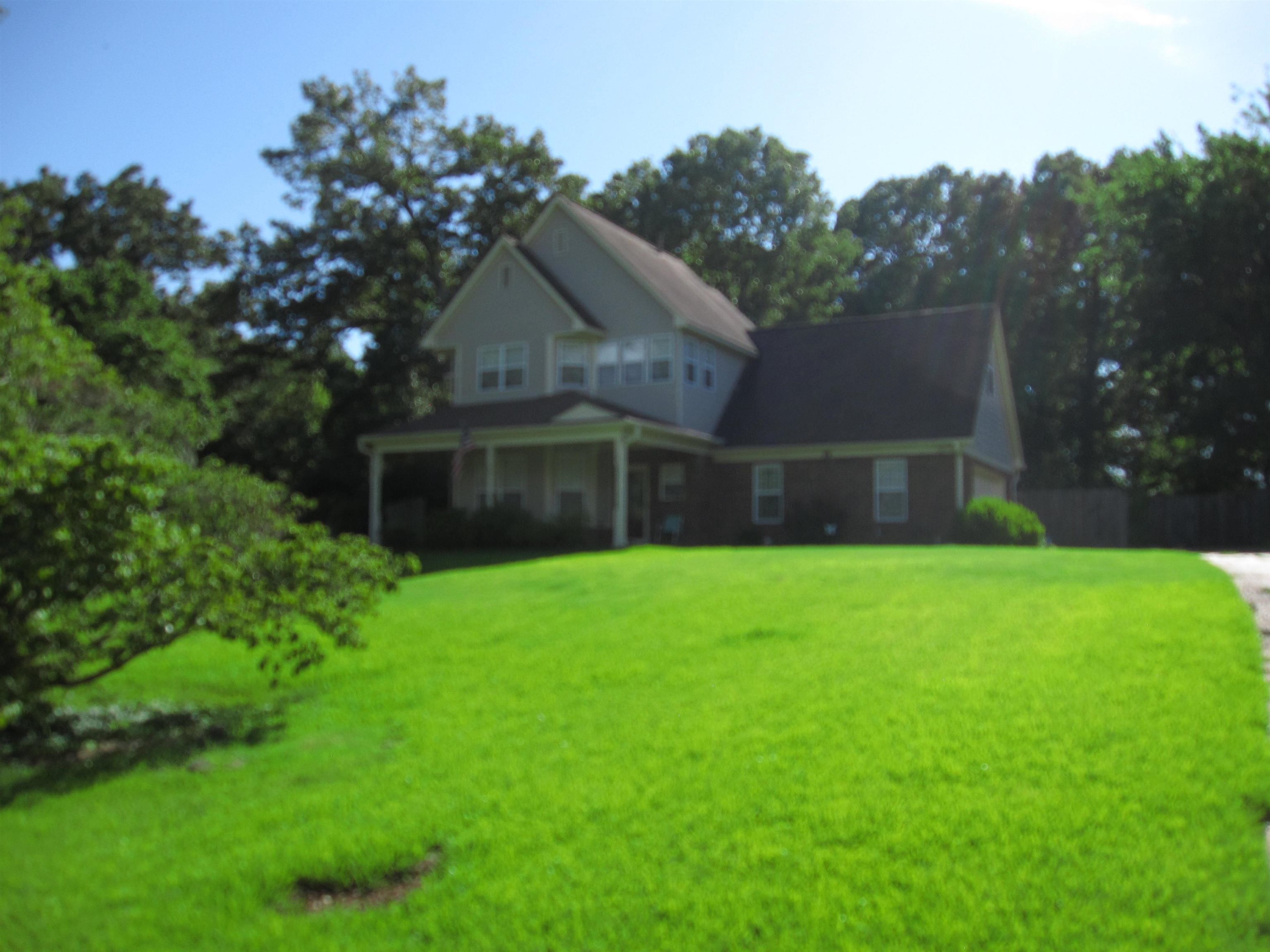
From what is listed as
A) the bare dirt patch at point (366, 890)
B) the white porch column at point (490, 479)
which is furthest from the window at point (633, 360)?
the bare dirt patch at point (366, 890)

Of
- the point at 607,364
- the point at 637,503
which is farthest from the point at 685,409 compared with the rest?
the point at 637,503

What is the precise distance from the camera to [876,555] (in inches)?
603

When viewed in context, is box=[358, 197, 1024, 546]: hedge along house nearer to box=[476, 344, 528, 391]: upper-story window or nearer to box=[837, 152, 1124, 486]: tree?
box=[476, 344, 528, 391]: upper-story window

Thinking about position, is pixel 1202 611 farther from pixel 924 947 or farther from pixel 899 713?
pixel 924 947

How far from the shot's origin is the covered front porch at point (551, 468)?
23734 millimetres

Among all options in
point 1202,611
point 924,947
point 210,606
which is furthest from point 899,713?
point 210,606

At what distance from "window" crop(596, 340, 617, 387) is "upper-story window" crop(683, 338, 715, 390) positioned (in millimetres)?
1867

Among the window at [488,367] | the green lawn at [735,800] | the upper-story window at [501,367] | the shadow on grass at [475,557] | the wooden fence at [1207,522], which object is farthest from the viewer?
the wooden fence at [1207,522]

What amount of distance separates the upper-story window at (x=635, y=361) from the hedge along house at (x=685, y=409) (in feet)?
0.16

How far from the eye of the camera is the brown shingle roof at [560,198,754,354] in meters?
25.5

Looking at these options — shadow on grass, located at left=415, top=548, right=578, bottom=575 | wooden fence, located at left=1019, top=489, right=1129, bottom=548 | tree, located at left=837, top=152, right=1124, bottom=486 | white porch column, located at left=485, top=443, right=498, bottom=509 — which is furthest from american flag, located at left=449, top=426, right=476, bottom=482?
tree, located at left=837, top=152, right=1124, bottom=486

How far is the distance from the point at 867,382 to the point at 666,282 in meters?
5.63

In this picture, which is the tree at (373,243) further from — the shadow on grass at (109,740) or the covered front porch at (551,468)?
the shadow on grass at (109,740)

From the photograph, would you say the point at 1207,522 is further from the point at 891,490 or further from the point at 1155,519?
the point at 891,490
